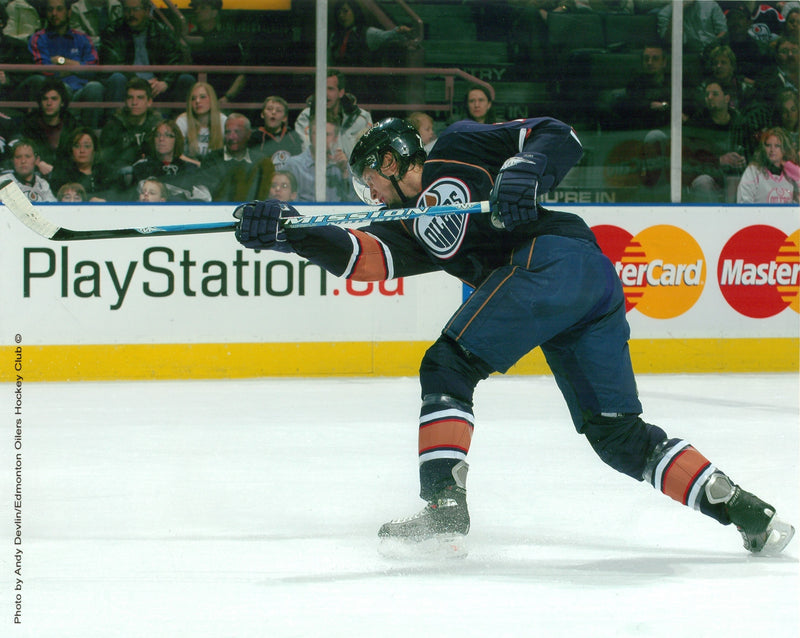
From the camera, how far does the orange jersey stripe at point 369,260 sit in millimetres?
2701

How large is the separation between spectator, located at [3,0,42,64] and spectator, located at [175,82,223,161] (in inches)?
35.2

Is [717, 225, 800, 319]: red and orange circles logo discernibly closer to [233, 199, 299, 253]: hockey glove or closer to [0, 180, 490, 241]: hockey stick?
[0, 180, 490, 241]: hockey stick

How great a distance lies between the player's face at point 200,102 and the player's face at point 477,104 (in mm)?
1474

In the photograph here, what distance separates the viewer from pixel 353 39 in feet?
21.4

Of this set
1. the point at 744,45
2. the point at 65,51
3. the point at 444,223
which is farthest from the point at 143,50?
the point at 444,223

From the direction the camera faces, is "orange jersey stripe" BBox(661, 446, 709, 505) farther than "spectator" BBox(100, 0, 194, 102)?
No

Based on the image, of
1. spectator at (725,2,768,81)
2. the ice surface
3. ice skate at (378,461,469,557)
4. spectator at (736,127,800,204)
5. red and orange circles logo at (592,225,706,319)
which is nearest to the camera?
the ice surface

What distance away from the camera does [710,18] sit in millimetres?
6859

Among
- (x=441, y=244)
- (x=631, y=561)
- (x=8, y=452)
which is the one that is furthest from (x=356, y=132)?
(x=631, y=561)

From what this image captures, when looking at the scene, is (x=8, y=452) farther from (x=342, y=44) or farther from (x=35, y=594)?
(x=342, y=44)

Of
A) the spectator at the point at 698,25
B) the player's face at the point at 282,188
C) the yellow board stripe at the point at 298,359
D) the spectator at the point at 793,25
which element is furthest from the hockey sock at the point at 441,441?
the spectator at the point at 793,25

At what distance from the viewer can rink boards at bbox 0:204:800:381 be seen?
598cm

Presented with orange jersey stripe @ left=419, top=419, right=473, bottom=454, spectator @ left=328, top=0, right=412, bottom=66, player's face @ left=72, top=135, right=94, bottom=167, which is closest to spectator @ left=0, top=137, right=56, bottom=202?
player's face @ left=72, top=135, right=94, bottom=167

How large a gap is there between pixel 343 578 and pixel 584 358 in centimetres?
71
